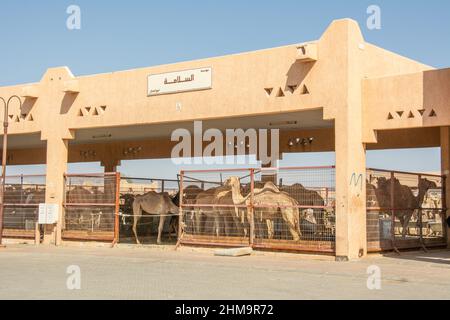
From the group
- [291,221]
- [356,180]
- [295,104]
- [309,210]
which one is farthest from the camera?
[309,210]

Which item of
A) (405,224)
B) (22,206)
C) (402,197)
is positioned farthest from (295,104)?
(22,206)

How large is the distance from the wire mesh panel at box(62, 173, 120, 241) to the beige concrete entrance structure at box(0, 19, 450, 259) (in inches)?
17.9

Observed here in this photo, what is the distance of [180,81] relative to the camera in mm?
21594

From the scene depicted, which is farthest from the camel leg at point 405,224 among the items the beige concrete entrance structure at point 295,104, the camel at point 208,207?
the camel at point 208,207

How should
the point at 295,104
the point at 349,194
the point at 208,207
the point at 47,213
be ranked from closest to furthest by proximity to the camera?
the point at 349,194
the point at 295,104
the point at 208,207
the point at 47,213

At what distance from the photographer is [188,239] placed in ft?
69.7

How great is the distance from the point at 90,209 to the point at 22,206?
4172 millimetres

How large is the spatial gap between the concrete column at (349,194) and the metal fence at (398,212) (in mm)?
799

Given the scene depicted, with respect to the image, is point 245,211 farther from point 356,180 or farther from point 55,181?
point 55,181

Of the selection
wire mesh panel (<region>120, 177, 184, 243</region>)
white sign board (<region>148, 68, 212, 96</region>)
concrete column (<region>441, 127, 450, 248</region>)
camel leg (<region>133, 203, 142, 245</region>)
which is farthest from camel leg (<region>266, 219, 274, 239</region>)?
camel leg (<region>133, 203, 142, 245</region>)

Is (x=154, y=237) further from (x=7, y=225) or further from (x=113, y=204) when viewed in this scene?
(x=7, y=225)

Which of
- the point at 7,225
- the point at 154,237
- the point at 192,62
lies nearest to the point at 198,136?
the point at 154,237

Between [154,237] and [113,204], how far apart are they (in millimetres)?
4198

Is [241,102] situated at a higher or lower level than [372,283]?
higher
